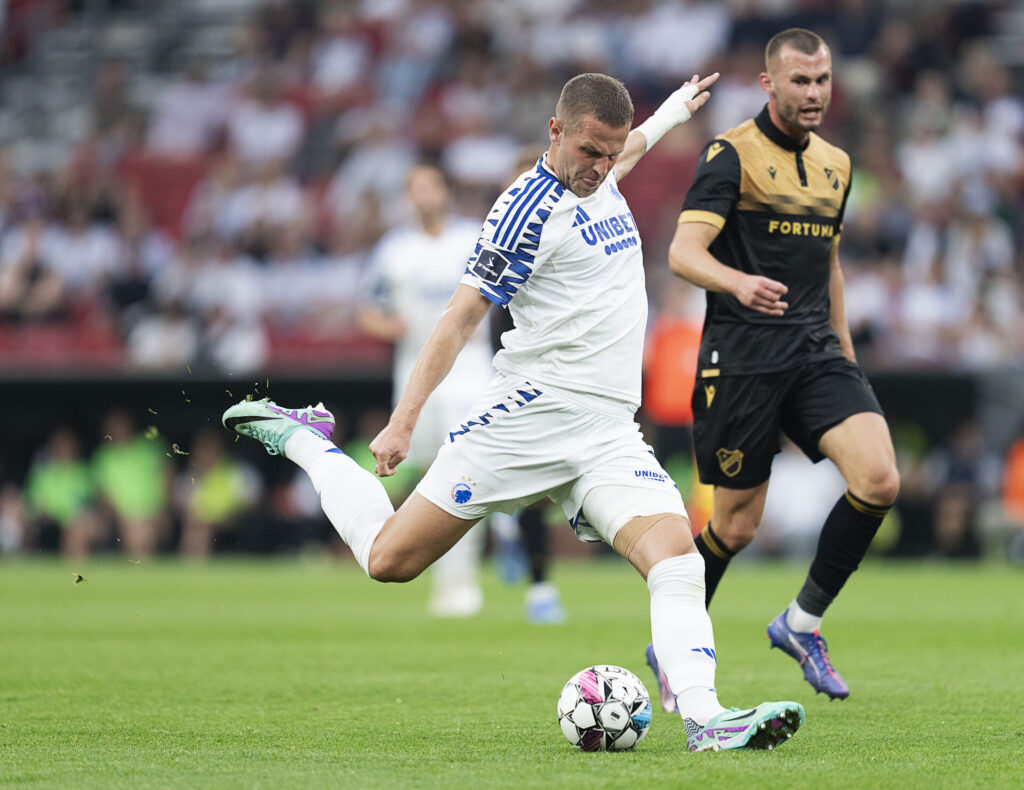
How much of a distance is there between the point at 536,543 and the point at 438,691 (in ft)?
11.1

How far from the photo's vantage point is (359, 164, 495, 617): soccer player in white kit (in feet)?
35.7

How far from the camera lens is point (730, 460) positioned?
6.68 m

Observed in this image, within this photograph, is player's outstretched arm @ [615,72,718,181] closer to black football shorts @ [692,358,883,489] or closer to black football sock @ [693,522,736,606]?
black football shorts @ [692,358,883,489]

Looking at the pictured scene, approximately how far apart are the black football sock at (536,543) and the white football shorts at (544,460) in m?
4.61

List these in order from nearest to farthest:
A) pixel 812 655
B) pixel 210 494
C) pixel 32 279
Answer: pixel 812 655, pixel 210 494, pixel 32 279

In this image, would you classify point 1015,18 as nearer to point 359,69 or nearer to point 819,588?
point 359,69

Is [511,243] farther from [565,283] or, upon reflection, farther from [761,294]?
[761,294]

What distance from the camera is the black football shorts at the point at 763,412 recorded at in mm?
6539

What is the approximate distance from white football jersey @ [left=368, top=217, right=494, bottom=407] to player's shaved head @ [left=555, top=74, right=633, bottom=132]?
5.75m

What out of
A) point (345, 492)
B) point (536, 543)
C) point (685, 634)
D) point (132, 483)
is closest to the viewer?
point (685, 634)

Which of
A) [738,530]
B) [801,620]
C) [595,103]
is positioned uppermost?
[595,103]

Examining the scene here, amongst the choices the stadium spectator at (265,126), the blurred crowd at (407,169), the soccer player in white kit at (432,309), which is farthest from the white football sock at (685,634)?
the stadium spectator at (265,126)

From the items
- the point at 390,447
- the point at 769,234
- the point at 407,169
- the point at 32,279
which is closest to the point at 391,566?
the point at 390,447

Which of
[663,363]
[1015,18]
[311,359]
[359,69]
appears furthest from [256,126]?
[1015,18]
